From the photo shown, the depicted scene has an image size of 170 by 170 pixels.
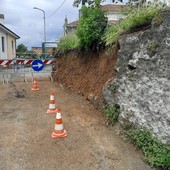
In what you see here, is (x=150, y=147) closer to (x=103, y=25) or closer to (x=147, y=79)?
(x=147, y=79)

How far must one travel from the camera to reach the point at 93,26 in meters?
7.69

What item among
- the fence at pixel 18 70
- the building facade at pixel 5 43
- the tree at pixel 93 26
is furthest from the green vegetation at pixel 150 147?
the building facade at pixel 5 43

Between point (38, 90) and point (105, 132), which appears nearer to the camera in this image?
point (105, 132)

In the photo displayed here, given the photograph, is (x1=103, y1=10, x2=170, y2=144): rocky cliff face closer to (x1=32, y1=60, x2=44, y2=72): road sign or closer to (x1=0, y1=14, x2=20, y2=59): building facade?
(x1=32, y1=60, x2=44, y2=72): road sign

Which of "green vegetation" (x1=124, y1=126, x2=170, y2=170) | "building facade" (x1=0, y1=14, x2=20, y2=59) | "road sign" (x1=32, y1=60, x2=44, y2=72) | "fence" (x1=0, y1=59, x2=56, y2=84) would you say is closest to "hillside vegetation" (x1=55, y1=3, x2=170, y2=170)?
"green vegetation" (x1=124, y1=126, x2=170, y2=170)

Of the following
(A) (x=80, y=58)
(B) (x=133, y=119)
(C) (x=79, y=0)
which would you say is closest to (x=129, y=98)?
(B) (x=133, y=119)

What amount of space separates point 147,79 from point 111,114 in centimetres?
143

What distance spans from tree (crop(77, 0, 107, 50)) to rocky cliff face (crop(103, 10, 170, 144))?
195cm

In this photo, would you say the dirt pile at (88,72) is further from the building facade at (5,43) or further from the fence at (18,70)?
the building facade at (5,43)

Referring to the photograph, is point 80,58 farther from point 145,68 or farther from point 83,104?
point 145,68

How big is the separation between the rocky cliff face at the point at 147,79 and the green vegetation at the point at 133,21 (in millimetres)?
294

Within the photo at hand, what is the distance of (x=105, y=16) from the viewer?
7.95 metres

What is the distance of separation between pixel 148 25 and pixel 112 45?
1.60 m

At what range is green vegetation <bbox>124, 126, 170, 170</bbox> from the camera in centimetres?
424
